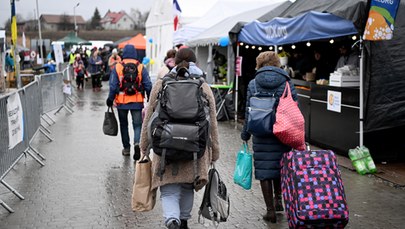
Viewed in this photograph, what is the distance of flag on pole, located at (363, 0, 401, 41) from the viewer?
7.51 meters

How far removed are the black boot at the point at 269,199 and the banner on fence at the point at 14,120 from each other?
3.52 m

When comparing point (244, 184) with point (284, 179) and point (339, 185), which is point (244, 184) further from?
point (339, 185)

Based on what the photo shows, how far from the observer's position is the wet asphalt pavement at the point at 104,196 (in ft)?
18.8

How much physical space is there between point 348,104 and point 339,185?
417 centimetres

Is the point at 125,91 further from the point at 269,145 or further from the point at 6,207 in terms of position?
the point at 269,145

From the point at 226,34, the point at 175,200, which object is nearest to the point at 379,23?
the point at 175,200

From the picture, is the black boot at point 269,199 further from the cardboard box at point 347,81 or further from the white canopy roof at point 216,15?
the white canopy roof at point 216,15

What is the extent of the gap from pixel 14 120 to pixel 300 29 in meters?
5.13

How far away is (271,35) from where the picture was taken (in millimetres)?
10883

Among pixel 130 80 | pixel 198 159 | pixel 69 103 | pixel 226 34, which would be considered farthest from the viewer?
pixel 69 103

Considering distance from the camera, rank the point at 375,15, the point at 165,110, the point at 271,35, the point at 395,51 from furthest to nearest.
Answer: the point at 271,35 < the point at 395,51 < the point at 375,15 < the point at 165,110

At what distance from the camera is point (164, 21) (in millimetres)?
28156

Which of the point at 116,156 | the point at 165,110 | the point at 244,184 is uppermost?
the point at 165,110

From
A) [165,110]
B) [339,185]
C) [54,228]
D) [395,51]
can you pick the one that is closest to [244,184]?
[339,185]
